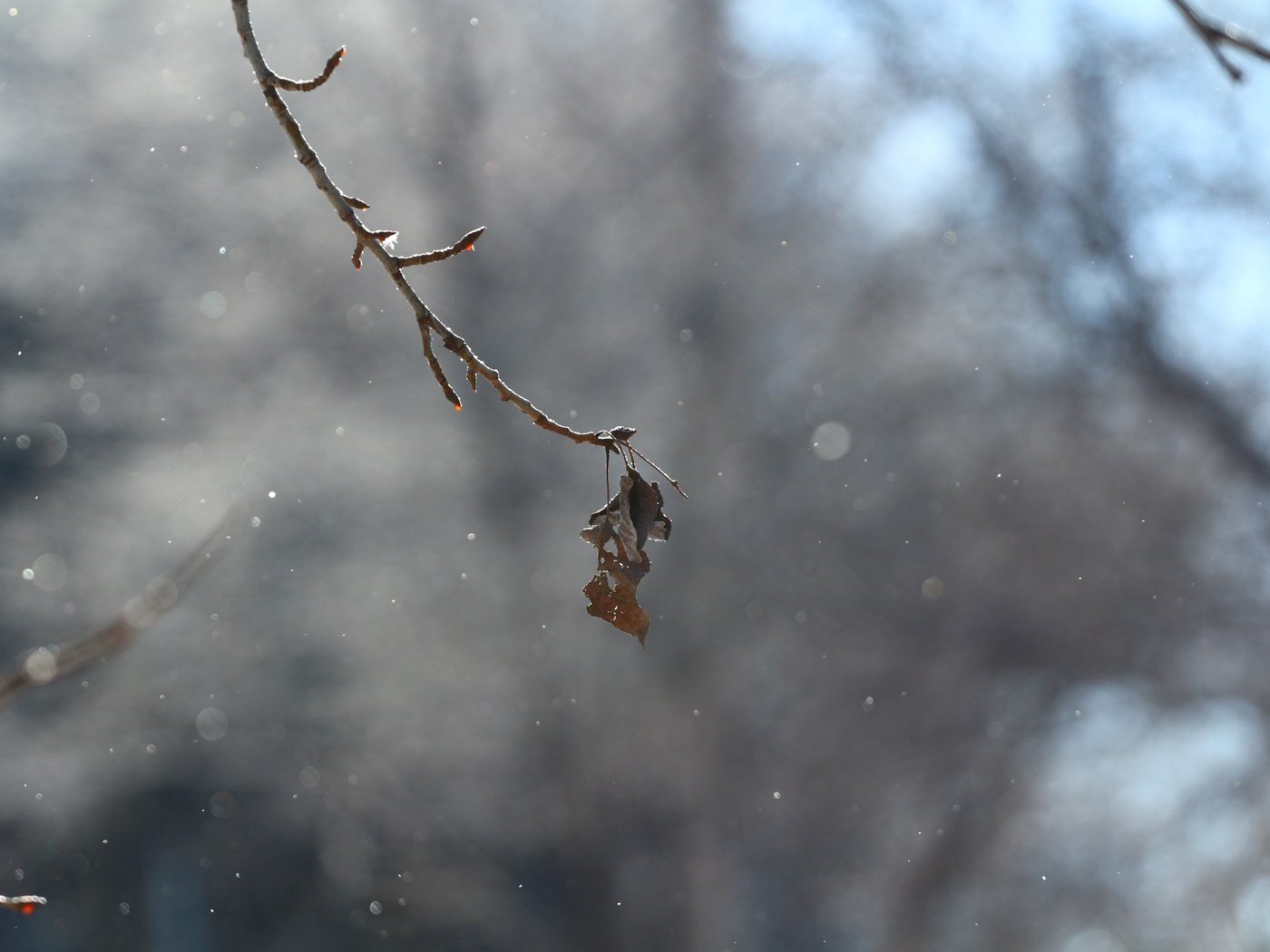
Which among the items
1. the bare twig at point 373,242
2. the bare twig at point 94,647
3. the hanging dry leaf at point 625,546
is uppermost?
the bare twig at point 373,242

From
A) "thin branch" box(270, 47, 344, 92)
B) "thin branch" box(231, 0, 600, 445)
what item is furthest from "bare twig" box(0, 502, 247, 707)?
"thin branch" box(270, 47, 344, 92)

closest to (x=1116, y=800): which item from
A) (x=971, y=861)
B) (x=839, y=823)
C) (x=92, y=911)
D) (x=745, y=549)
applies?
(x=971, y=861)

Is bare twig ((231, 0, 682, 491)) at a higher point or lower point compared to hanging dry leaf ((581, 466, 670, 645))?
higher

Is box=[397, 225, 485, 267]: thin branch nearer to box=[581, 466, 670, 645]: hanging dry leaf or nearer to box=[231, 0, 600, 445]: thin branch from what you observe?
box=[231, 0, 600, 445]: thin branch

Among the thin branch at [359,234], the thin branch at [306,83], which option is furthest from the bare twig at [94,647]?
the thin branch at [306,83]

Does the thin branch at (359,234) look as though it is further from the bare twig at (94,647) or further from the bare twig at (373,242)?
the bare twig at (94,647)

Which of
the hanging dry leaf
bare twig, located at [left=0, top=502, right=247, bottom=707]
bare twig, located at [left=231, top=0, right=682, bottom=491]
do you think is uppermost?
bare twig, located at [left=231, top=0, right=682, bottom=491]

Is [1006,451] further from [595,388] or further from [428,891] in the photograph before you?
[428,891]

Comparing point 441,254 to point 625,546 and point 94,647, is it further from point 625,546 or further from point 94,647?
point 94,647
